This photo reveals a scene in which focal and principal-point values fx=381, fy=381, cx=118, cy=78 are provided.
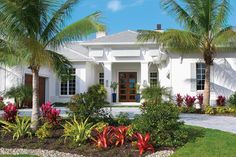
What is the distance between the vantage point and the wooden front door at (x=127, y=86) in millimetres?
31109

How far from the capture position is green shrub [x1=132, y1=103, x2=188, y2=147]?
10188 mm

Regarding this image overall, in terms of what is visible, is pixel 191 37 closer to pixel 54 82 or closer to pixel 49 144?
pixel 49 144

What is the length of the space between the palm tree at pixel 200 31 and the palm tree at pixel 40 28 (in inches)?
308

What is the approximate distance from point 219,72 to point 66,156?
50.0 ft

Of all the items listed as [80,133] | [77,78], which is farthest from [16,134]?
[77,78]

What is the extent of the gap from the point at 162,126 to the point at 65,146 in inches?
106

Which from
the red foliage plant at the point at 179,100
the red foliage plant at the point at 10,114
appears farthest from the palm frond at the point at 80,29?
the red foliage plant at the point at 179,100

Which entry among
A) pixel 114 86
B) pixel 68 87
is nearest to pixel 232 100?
pixel 114 86

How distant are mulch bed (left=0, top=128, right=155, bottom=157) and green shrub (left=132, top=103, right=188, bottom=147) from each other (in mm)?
719

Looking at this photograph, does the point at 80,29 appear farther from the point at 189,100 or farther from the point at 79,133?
the point at 189,100

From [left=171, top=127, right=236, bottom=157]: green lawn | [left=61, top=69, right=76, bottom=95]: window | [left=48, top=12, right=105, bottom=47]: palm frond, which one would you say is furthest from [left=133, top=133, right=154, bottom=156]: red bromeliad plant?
[left=61, top=69, right=76, bottom=95]: window

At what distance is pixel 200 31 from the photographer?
2022 cm

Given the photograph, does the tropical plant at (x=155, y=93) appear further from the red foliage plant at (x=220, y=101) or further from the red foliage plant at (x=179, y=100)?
the red foliage plant at (x=220, y=101)

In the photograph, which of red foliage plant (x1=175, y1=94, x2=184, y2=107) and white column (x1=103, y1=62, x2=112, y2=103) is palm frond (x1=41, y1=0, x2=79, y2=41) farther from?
white column (x1=103, y1=62, x2=112, y2=103)
